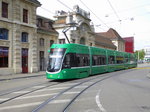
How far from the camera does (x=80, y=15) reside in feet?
141

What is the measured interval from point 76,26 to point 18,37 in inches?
647

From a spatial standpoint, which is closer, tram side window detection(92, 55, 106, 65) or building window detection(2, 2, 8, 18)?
tram side window detection(92, 55, 106, 65)

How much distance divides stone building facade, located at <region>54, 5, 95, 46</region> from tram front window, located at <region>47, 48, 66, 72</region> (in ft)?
71.6

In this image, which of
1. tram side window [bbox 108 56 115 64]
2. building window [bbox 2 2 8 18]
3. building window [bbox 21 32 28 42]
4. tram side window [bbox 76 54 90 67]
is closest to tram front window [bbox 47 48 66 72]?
tram side window [bbox 76 54 90 67]

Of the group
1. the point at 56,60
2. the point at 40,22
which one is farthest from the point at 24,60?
the point at 56,60

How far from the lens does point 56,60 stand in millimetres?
16109

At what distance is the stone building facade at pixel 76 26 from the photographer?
39281mm

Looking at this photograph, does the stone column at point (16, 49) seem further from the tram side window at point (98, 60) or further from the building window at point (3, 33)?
the tram side window at point (98, 60)

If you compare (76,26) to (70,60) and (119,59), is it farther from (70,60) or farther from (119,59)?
(70,60)

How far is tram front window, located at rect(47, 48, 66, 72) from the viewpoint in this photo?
52.3 ft

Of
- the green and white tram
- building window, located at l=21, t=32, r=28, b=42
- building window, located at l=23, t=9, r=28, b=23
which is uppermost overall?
building window, located at l=23, t=9, r=28, b=23

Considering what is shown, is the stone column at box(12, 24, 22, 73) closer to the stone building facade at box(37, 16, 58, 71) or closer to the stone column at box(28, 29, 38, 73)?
the stone column at box(28, 29, 38, 73)

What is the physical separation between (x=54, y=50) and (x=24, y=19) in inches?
533

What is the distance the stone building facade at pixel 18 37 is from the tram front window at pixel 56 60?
10.0 m
